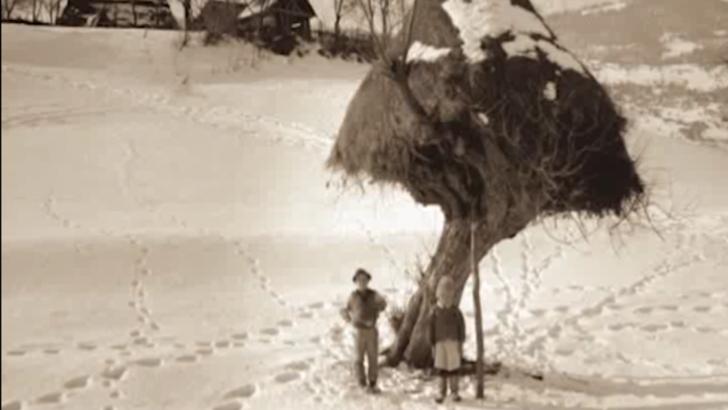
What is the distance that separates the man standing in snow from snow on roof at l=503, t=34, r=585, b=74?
1363 mm

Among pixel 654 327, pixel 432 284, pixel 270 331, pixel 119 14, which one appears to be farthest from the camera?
pixel 654 327

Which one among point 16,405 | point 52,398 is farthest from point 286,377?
point 16,405

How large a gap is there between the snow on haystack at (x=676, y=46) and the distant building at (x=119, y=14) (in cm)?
296

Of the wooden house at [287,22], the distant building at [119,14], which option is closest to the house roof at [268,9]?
the wooden house at [287,22]

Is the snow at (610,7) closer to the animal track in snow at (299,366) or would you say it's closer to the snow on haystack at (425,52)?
the snow on haystack at (425,52)

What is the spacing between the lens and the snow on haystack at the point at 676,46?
16.7 feet

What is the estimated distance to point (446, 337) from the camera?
434cm

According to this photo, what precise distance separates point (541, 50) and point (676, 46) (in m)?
1.51

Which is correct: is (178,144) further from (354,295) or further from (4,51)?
(4,51)

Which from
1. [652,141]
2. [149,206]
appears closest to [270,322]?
[149,206]

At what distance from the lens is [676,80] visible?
5.70 meters

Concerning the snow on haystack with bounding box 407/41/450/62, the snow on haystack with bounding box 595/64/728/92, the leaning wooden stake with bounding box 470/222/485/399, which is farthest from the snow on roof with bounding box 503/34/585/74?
the leaning wooden stake with bounding box 470/222/485/399

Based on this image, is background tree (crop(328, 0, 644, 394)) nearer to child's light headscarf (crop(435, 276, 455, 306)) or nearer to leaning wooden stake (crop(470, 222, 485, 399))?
leaning wooden stake (crop(470, 222, 485, 399))

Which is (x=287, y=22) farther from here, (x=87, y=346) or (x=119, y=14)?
(x=87, y=346)
